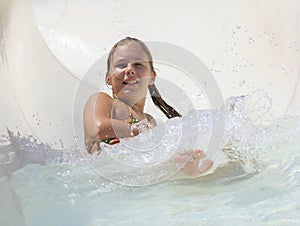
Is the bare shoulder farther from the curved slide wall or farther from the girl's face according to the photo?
the curved slide wall

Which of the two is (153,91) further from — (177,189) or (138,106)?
(177,189)

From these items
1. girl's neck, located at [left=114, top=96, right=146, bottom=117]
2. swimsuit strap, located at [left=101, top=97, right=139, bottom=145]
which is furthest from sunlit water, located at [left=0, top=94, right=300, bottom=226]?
Answer: girl's neck, located at [left=114, top=96, right=146, bottom=117]

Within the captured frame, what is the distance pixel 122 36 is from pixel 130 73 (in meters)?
0.19

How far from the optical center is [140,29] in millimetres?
1375

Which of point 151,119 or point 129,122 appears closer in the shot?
point 129,122

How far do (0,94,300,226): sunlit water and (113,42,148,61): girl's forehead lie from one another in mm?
255

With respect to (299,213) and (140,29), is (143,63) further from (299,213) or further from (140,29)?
(299,213)

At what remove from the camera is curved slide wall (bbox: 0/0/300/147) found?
1.13m

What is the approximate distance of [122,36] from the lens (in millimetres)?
1354

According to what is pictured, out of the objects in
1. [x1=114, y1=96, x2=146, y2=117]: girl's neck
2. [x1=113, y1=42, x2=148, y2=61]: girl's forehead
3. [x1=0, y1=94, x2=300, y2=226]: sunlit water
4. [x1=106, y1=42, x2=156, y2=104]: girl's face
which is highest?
[x1=113, y1=42, x2=148, y2=61]: girl's forehead

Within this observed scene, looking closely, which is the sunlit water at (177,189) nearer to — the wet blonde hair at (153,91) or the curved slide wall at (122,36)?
the curved slide wall at (122,36)

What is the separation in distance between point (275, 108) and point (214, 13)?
0.27m

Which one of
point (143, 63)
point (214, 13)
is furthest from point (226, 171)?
point (214, 13)

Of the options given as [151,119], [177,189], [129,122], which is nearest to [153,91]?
[151,119]
